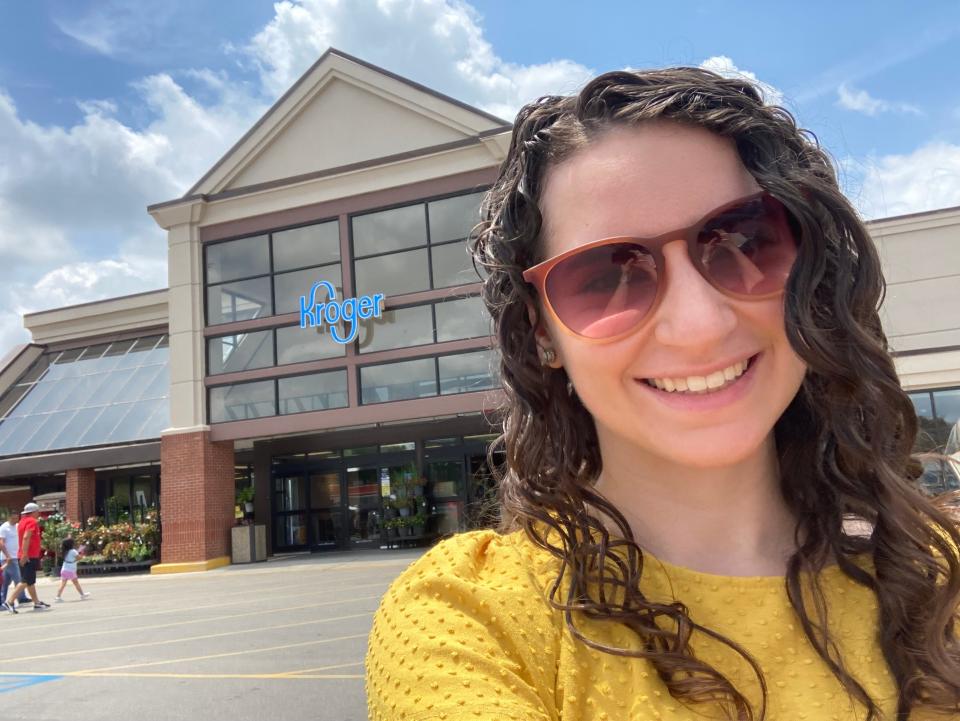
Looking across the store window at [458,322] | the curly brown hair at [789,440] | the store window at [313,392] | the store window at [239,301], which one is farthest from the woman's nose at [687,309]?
the store window at [239,301]

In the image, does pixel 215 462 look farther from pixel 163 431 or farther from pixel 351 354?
pixel 351 354

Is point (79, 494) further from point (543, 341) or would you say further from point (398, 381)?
point (543, 341)

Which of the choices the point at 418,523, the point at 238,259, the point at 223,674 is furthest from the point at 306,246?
the point at 223,674

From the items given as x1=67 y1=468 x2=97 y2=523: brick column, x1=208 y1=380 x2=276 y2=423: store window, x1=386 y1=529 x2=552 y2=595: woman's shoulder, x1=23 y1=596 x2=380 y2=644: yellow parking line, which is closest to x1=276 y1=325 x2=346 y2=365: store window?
x1=208 y1=380 x2=276 y2=423: store window

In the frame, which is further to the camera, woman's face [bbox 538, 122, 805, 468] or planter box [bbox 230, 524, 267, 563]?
planter box [bbox 230, 524, 267, 563]

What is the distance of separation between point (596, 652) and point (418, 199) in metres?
20.1

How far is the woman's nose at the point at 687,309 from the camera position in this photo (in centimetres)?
119

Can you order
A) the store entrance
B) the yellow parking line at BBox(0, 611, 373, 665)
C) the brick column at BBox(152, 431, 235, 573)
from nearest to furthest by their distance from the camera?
the yellow parking line at BBox(0, 611, 373, 665) < the brick column at BBox(152, 431, 235, 573) < the store entrance

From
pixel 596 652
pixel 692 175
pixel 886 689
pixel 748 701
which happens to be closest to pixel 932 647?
pixel 886 689

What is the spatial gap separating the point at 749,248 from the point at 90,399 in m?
27.2

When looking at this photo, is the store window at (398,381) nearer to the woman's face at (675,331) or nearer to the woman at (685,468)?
the woman at (685,468)

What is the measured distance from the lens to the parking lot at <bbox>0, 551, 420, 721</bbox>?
5.71 meters

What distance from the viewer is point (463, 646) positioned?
105cm

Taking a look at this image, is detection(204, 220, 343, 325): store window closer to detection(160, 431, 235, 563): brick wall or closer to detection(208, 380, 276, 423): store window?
detection(208, 380, 276, 423): store window
